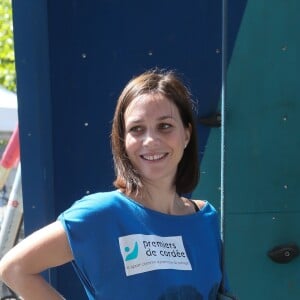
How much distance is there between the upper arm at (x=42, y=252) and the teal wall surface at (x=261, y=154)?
3.04 ft

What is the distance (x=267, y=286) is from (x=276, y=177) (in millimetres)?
397

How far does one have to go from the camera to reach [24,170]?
2.08m

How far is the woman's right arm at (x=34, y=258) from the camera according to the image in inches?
53.2

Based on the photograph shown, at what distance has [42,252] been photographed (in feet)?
4.42

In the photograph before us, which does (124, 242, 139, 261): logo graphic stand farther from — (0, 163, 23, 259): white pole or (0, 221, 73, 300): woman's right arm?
(0, 163, 23, 259): white pole

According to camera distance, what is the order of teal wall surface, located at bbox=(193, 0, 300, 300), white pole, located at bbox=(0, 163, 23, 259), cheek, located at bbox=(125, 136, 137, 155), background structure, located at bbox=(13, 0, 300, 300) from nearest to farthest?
cheek, located at bbox=(125, 136, 137, 155), background structure, located at bbox=(13, 0, 300, 300), teal wall surface, located at bbox=(193, 0, 300, 300), white pole, located at bbox=(0, 163, 23, 259)

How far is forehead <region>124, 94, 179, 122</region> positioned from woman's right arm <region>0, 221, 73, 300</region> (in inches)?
11.9

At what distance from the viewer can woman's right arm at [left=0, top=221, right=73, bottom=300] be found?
1.35 meters

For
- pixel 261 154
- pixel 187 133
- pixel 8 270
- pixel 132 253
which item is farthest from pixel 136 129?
pixel 261 154

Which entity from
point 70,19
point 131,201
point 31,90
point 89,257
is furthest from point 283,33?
point 89,257

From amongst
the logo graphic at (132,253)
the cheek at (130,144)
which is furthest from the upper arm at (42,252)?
the cheek at (130,144)

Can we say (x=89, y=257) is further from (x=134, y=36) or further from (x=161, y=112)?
(x=134, y=36)

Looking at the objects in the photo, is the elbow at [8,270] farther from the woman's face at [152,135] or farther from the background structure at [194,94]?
the background structure at [194,94]

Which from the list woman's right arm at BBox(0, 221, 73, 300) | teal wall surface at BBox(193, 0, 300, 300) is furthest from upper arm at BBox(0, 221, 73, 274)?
teal wall surface at BBox(193, 0, 300, 300)
